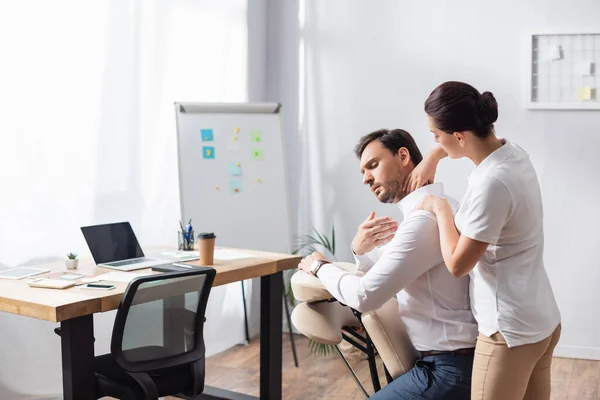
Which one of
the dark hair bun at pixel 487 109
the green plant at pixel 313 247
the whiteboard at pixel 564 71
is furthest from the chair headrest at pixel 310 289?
the whiteboard at pixel 564 71

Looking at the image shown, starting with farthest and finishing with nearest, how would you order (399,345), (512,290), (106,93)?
(106,93) → (399,345) → (512,290)

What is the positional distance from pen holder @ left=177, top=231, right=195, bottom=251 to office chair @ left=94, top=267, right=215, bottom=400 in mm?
743

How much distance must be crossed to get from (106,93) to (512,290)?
8.07 ft

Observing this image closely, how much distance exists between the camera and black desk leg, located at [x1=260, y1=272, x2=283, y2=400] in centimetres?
318

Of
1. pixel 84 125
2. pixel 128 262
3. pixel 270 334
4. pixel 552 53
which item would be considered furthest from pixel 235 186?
pixel 552 53

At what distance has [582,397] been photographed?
11.7 ft

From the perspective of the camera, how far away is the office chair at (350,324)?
1.96 metres

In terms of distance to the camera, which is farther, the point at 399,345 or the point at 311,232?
the point at 311,232

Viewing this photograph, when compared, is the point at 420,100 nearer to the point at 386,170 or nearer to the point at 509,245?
the point at 386,170

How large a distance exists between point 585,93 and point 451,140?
9.07 feet

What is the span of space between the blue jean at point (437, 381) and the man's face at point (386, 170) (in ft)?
1.60

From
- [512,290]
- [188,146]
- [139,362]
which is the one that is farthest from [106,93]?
[512,290]

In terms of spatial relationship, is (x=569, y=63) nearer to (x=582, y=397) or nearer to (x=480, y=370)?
(x=582, y=397)

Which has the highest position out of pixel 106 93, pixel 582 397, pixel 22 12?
pixel 22 12
